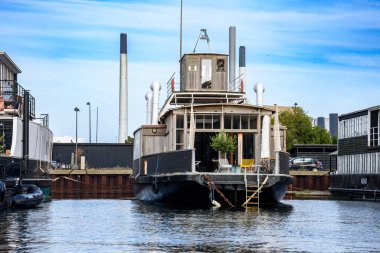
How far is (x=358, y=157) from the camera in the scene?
212ft

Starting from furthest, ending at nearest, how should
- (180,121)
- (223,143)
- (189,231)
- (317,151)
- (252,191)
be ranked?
(317,151)
(180,121)
(223,143)
(252,191)
(189,231)

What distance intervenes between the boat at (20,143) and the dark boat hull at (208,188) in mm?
8101

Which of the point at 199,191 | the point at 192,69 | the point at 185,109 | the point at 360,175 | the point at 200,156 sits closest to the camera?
the point at 199,191

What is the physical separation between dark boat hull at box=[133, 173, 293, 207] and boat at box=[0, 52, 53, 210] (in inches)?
319

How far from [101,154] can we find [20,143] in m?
50.5

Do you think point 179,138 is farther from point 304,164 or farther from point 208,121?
point 304,164

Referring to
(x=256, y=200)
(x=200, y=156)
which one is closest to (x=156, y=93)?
(x=200, y=156)

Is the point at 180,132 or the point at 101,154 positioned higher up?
the point at 180,132

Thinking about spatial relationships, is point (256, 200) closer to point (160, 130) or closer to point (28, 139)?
point (160, 130)

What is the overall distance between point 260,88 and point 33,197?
18.2 metres

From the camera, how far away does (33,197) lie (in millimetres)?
44688

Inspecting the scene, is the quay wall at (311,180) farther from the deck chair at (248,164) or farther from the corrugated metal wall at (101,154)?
the deck chair at (248,164)

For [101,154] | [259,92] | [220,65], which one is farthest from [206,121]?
[101,154]

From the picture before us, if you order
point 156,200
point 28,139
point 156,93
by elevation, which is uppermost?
point 156,93
